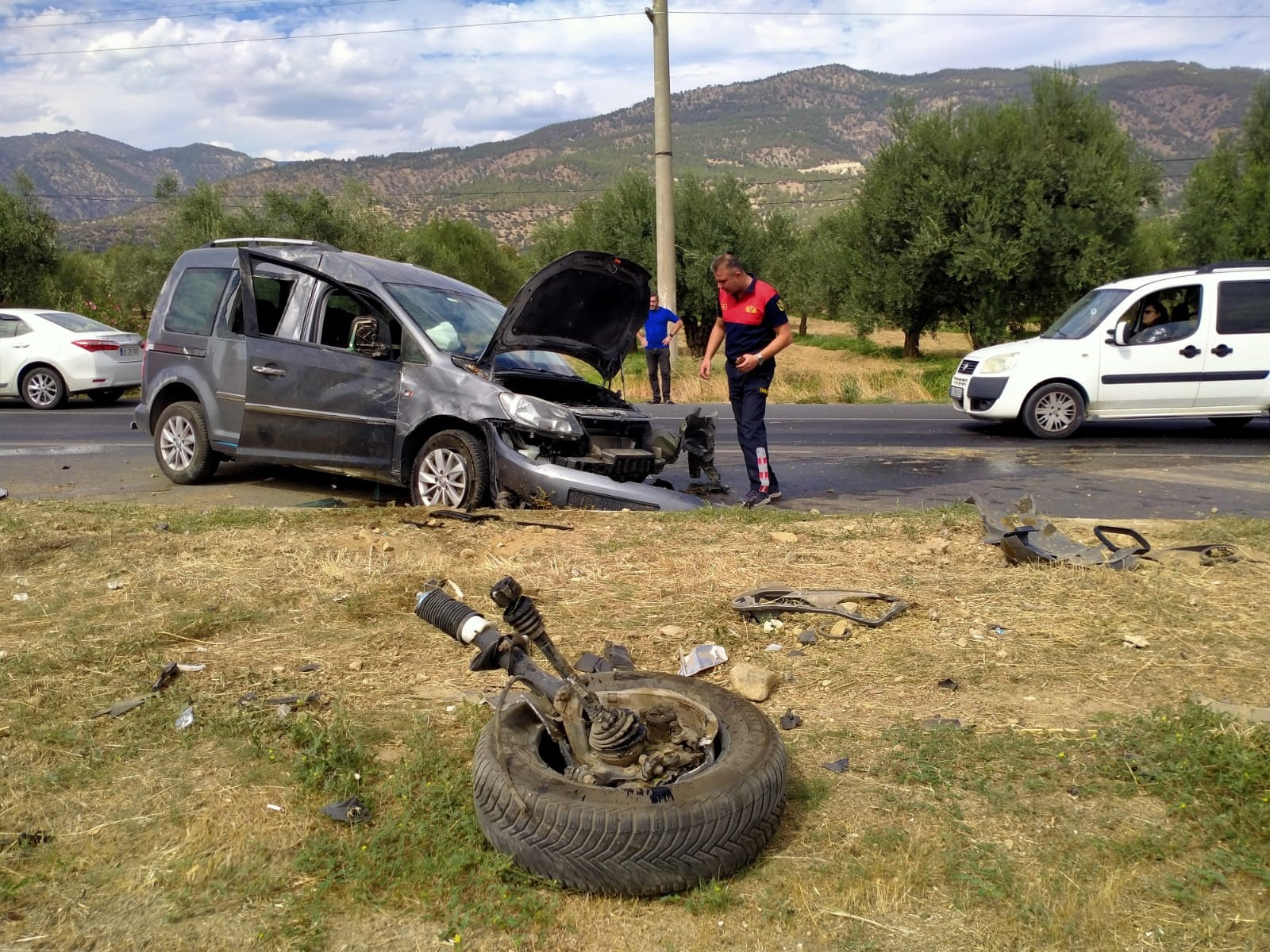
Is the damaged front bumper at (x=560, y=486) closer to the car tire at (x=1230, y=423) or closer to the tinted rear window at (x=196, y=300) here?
the tinted rear window at (x=196, y=300)

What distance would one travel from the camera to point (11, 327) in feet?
54.6

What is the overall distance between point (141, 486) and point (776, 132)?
188906 mm

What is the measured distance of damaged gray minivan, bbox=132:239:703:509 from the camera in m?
7.17

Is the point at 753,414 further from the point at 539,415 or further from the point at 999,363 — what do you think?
the point at 999,363

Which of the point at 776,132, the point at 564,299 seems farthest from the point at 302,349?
the point at 776,132

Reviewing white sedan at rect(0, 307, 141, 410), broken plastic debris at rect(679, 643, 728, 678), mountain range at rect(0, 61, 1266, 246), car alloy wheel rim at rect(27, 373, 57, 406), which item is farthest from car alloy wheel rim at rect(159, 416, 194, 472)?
mountain range at rect(0, 61, 1266, 246)

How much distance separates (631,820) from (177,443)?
24.7 ft

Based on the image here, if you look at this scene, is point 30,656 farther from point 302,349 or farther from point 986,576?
point 986,576

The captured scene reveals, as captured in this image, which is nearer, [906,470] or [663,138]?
[906,470]

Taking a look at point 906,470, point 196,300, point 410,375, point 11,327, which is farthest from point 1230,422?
point 11,327

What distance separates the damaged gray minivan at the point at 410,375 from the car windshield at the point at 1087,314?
642 cm

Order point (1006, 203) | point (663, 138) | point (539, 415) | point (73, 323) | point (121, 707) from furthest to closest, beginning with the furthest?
1. point (1006, 203)
2. point (663, 138)
3. point (73, 323)
4. point (539, 415)
5. point (121, 707)

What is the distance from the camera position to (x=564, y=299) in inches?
302

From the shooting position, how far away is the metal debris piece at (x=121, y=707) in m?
3.72
